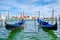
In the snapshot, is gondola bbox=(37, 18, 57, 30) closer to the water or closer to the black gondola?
the water

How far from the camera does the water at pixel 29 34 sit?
8.27 ft

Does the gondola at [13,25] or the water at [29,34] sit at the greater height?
the gondola at [13,25]

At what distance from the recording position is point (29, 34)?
2.53 m

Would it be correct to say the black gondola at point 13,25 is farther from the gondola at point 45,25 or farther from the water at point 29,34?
the gondola at point 45,25

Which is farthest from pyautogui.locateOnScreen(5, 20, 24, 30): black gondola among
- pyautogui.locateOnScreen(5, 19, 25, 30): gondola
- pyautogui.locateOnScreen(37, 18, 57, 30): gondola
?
pyautogui.locateOnScreen(37, 18, 57, 30): gondola

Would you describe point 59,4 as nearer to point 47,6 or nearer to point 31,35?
point 47,6

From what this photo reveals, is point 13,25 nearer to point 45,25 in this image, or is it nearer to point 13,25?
point 13,25

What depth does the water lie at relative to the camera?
252cm

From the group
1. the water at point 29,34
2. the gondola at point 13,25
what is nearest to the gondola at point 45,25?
the water at point 29,34

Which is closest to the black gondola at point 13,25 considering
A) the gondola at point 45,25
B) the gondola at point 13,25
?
the gondola at point 13,25

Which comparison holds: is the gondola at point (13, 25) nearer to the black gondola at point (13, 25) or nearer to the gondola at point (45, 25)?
the black gondola at point (13, 25)

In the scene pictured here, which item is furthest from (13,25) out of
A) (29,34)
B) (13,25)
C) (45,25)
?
(45,25)

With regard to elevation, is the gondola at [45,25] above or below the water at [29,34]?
above

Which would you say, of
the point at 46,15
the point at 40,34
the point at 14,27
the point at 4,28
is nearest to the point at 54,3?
the point at 46,15
